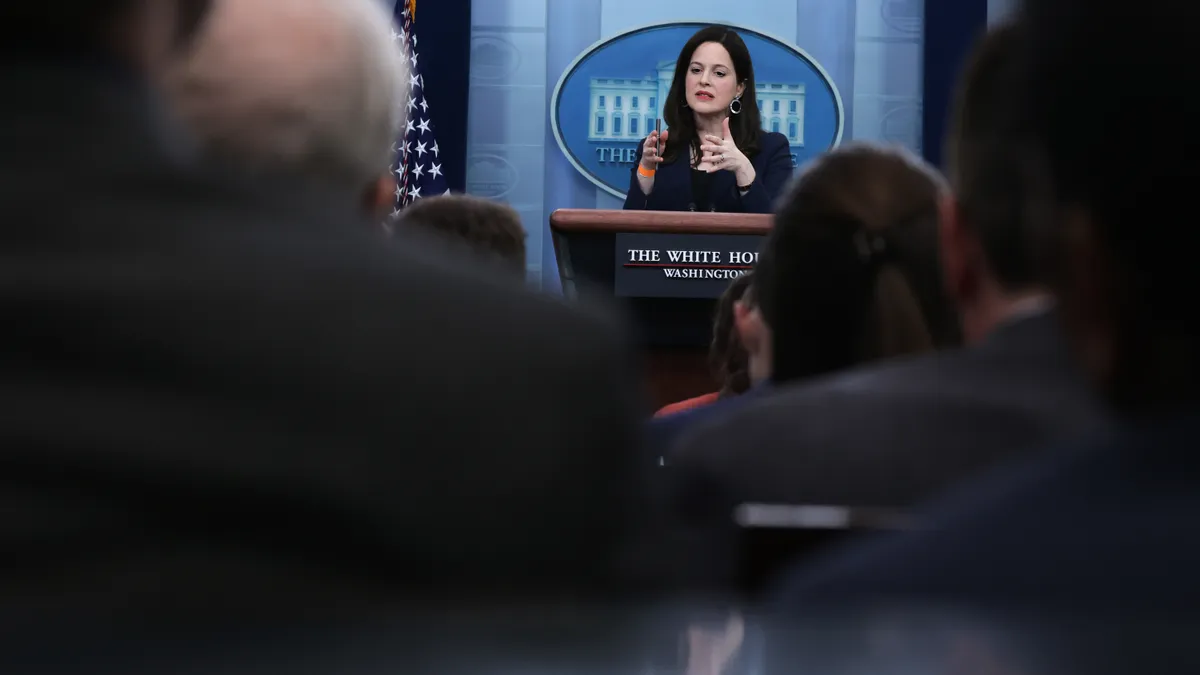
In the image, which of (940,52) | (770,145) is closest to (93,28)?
(770,145)

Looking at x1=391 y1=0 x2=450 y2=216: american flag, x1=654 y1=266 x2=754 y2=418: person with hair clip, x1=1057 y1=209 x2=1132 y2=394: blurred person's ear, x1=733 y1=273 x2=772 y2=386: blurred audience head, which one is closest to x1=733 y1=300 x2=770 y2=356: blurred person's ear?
x1=733 y1=273 x2=772 y2=386: blurred audience head

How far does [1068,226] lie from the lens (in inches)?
25.8

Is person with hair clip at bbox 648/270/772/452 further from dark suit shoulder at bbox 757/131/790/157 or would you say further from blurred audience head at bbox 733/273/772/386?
dark suit shoulder at bbox 757/131/790/157

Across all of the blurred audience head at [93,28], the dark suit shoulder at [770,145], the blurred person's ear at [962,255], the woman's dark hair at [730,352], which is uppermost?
the dark suit shoulder at [770,145]

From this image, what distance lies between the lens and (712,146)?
183 inches

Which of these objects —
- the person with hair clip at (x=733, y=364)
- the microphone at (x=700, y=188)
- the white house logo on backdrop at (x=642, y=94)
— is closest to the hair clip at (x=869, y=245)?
the person with hair clip at (x=733, y=364)

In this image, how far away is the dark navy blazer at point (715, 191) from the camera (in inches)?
175

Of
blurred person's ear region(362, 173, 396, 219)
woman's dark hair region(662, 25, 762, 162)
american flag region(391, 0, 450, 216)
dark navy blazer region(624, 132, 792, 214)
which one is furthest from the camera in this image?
american flag region(391, 0, 450, 216)

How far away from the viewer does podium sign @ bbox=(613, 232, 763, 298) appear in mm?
3424

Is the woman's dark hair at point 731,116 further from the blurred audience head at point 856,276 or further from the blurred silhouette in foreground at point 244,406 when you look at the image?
the blurred silhouette in foreground at point 244,406

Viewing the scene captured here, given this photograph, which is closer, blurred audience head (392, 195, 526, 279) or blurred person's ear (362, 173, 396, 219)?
blurred person's ear (362, 173, 396, 219)

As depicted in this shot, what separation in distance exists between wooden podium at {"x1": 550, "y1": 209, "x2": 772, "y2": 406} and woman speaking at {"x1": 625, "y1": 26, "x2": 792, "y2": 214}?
0.93m

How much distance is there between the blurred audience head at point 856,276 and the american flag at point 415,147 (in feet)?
16.2

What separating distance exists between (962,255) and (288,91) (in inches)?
22.7
